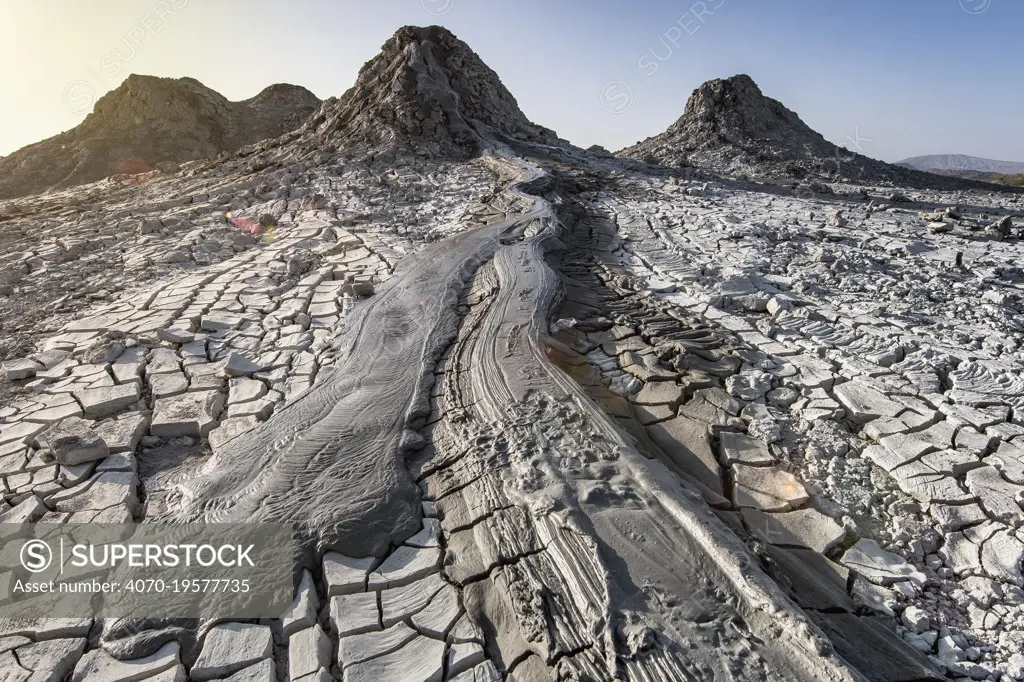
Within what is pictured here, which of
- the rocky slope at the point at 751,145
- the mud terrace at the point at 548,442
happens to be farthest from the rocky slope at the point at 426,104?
the mud terrace at the point at 548,442

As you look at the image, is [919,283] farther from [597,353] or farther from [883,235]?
[597,353]

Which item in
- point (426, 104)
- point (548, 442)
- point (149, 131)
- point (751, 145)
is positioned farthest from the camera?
point (149, 131)

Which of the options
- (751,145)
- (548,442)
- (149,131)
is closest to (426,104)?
(751,145)

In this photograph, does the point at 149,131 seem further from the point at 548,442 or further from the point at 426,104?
the point at 548,442

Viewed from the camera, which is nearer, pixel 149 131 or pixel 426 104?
pixel 426 104

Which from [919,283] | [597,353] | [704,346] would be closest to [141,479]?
[597,353]

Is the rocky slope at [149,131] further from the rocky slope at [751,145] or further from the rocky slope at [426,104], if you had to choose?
the rocky slope at [751,145]
